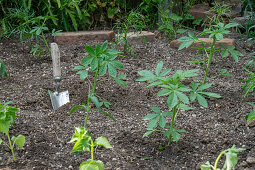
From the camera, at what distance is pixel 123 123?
2.29 meters

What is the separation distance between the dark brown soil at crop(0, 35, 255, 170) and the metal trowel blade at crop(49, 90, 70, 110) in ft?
0.20

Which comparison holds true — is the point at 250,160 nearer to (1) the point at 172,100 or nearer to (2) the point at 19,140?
(1) the point at 172,100

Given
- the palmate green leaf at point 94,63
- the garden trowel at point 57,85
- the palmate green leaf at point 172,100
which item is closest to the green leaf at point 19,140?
the palmate green leaf at point 94,63

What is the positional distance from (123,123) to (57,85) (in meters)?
0.67

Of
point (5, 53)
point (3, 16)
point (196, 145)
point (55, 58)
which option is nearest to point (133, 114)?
point (196, 145)

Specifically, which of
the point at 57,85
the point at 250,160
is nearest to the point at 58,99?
the point at 57,85

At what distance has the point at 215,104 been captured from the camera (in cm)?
255

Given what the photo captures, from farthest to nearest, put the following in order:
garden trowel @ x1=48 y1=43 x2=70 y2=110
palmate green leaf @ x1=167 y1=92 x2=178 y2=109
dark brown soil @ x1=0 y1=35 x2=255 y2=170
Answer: garden trowel @ x1=48 y1=43 x2=70 y2=110, dark brown soil @ x1=0 y1=35 x2=255 y2=170, palmate green leaf @ x1=167 y1=92 x2=178 y2=109

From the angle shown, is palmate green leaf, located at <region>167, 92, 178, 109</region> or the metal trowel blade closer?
palmate green leaf, located at <region>167, 92, 178, 109</region>

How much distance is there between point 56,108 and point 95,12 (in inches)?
87.8

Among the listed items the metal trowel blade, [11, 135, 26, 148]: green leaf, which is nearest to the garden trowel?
the metal trowel blade

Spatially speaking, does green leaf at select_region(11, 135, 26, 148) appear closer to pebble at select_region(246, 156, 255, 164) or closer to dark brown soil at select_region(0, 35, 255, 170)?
dark brown soil at select_region(0, 35, 255, 170)

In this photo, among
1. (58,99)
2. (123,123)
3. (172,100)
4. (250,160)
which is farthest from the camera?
(58,99)

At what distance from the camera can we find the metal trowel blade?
2.53 metres
